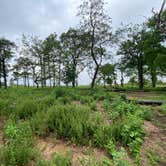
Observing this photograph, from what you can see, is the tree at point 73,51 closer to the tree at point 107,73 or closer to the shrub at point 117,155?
the tree at point 107,73

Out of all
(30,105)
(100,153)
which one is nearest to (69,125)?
(100,153)

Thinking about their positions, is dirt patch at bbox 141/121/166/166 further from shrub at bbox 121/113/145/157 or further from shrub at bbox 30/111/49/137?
shrub at bbox 30/111/49/137

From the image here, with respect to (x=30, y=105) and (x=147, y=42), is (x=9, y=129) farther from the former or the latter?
(x=147, y=42)

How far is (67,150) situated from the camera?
480 centimetres

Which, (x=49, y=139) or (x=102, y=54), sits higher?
(x=102, y=54)

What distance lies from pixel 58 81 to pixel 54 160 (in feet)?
167

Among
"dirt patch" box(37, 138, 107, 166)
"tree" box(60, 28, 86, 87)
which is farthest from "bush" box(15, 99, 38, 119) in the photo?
"tree" box(60, 28, 86, 87)

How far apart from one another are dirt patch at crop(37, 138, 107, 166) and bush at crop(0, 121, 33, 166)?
313 millimetres

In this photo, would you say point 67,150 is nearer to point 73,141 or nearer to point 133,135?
point 73,141

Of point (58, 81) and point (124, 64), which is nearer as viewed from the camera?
point (124, 64)

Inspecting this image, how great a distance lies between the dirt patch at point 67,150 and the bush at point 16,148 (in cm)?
31

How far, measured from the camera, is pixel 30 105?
7141 millimetres

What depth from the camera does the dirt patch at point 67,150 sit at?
4.57 metres

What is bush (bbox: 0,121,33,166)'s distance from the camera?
3.99 meters
